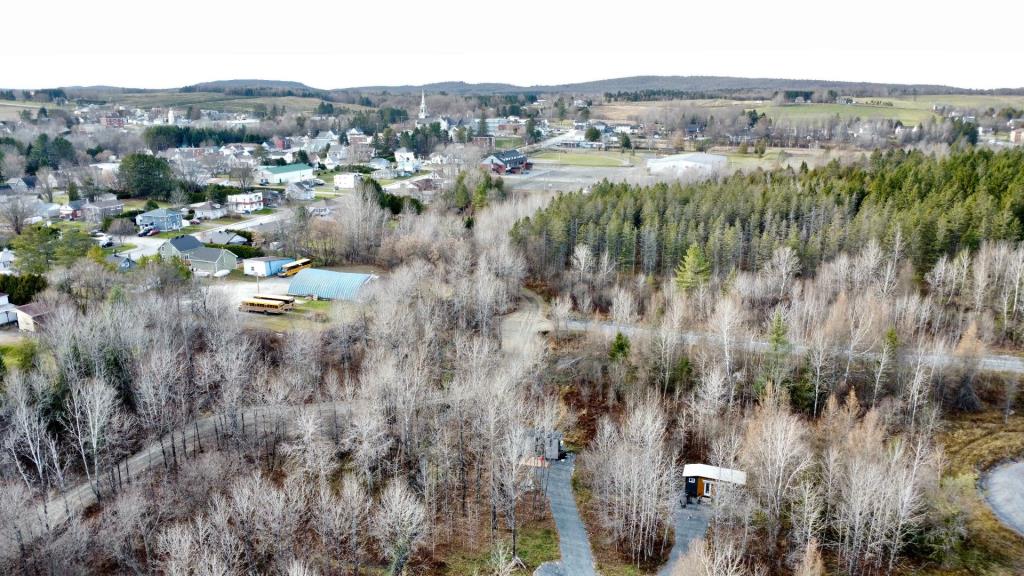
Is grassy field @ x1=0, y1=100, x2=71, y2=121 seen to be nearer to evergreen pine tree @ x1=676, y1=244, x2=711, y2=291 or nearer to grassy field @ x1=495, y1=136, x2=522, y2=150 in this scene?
grassy field @ x1=495, y1=136, x2=522, y2=150

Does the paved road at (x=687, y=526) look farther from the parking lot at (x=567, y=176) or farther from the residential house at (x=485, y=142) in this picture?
the residential house at (x=485, y=142)

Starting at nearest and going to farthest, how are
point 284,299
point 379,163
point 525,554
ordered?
point 525,554 < point 284,299 < point 379,163

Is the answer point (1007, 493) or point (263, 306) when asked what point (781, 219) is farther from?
point (263, 306)

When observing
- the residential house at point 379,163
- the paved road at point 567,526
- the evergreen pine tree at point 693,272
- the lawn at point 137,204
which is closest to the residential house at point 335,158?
the residential house at point 379,163

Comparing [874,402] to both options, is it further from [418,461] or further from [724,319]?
[418,461]

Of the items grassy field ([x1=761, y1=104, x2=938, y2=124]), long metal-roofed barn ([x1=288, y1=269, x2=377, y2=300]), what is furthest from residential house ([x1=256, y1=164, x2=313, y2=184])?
grassy field ([x1=761, y1=104, x2=938, y2=124])

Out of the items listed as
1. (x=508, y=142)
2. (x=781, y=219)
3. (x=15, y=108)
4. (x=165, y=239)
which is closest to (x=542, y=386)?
(x=781, y=219)
